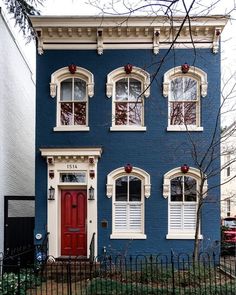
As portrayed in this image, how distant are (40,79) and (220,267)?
27.0 ft

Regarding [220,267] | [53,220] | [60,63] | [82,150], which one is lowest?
[220,267]

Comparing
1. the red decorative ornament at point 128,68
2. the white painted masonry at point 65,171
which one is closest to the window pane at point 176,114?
the red decorative ornament at point 128,68

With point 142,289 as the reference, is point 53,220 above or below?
above

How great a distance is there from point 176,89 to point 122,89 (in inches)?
70.1

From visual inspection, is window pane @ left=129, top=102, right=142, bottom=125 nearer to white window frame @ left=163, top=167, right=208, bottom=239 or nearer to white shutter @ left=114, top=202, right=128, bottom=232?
white window frame @ left=163, top=167, right=208, bottom=239

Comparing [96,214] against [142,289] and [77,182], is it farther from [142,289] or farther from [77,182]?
[142,289]

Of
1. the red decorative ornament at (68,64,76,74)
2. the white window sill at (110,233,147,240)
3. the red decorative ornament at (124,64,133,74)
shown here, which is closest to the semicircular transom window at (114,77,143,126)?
the red decorative ornament at (124,64,133,74)

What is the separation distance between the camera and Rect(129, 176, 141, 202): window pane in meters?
15.6

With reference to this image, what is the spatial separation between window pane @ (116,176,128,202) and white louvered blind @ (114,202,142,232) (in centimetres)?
20

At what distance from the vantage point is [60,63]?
1587 centimetres

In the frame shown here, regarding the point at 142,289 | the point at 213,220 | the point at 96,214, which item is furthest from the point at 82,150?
the point at 142,289

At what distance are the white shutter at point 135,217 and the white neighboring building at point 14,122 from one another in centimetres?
408

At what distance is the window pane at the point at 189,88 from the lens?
624 inches

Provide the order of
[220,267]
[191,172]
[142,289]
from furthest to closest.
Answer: [191,172] → [220,267] → [142,289]
